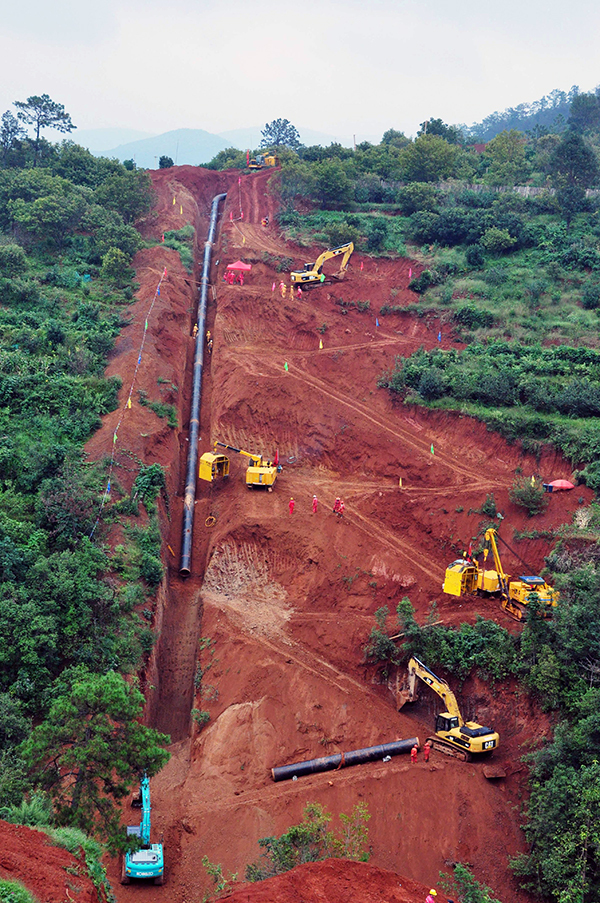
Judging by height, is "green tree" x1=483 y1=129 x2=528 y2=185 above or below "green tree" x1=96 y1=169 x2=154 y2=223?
above

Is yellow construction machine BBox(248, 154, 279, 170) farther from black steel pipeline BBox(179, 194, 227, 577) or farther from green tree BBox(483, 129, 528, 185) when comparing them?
green tree BBox(483, 129, 528, 185)

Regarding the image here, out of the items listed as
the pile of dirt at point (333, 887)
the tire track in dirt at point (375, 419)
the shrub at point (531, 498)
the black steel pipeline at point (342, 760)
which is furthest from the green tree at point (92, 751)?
the tire track in dirt at point (375, 419)

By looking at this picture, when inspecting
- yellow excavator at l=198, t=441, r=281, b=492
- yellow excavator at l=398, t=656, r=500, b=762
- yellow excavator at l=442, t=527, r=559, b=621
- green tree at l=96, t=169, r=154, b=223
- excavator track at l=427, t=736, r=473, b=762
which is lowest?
excavator track at l=427, t=736, r=473, b=762

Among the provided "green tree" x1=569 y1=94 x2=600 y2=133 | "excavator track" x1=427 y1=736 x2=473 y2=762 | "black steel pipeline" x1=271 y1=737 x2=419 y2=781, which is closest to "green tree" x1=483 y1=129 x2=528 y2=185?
"green tree" x1=569 y1=94 x2=600 y2=133

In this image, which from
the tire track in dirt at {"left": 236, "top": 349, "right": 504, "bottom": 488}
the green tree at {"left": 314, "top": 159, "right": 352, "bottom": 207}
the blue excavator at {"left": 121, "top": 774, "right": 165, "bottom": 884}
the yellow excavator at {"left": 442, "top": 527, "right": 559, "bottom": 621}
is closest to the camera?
the blue excavator at {"left": 121, "top": 774, "right": 165, "bottom": 884}

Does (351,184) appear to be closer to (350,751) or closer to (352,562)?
(352,562)

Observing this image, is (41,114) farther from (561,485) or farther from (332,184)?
(561,485)

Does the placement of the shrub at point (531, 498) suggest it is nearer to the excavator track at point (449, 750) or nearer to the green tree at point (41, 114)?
the excavator track at point (449, 750)

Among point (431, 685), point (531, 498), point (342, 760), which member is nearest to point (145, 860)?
point (342, 760)
